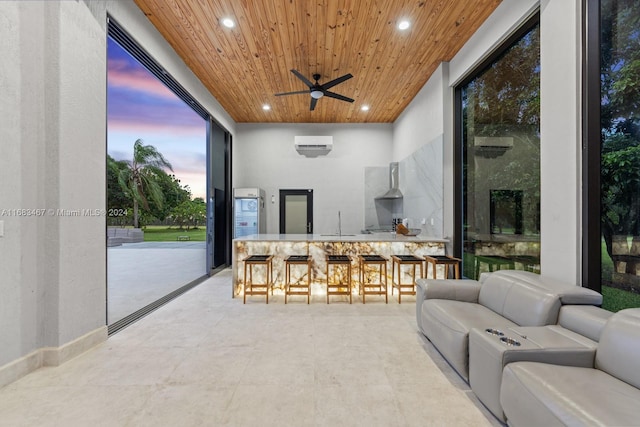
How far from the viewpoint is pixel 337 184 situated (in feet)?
24.5

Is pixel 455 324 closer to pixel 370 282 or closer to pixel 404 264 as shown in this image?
pixel 404 264

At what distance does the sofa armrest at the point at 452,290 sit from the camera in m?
2.88

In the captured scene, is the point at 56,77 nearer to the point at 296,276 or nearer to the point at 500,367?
the point at 296,276

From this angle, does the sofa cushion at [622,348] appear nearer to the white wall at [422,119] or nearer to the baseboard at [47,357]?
the white wall at [422,119]

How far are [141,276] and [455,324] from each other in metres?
6.06

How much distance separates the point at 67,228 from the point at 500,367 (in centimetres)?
338

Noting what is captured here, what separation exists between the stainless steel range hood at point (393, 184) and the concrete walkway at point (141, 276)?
457cm

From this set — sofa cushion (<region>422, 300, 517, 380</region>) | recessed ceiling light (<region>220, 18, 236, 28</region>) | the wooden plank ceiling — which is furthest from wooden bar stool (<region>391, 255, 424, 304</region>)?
recessed ceiling light (<region>220, 18, 236, 28</region>)

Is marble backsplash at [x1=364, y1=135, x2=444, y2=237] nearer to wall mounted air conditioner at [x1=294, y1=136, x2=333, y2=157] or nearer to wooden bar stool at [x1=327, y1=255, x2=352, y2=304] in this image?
wall mounted air conditioner at [x1=294, y1=136, x2=333, y2=157]

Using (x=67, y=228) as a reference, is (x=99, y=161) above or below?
above

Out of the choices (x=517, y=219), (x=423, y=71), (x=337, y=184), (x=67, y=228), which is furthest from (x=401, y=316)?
(x=337, y=184)

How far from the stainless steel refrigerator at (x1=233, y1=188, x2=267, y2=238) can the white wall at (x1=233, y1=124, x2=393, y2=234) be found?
0.56m

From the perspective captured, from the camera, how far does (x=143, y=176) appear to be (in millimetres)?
8211

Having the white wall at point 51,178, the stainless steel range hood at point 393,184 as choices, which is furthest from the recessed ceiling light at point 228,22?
the stainless steel range hood at point 393,184
